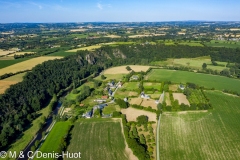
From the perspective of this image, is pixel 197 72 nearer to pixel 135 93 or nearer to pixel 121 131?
pixel 135 93

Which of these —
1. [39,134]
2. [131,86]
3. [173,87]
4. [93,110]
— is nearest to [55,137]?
[39,134]

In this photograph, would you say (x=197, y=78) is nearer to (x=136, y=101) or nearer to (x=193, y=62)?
(x=193, y=62)

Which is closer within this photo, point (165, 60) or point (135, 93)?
point (135, 93)

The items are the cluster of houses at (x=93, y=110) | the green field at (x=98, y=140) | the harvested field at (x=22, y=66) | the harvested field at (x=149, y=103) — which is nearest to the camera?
the green field at (x=98, y=140)

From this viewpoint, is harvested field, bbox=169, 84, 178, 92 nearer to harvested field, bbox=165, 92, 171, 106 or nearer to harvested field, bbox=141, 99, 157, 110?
harvested field, bbox=165, 92, 171, 106

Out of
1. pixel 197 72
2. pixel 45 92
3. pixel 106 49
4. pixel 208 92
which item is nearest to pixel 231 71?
pixel 197 72

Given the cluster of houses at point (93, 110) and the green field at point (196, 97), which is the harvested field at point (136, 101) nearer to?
the cluster of houses at point (93, 110)

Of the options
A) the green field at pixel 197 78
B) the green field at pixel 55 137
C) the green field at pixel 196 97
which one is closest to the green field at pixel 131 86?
the green field at pixel 197 78

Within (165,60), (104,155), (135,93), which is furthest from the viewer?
(165,60)
